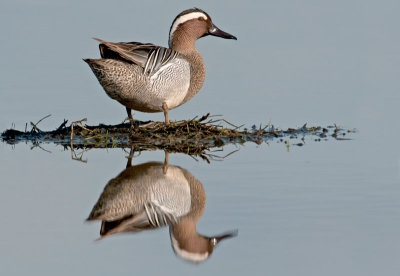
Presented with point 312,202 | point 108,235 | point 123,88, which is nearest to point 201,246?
point 108,235

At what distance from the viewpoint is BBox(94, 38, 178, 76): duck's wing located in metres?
9.20

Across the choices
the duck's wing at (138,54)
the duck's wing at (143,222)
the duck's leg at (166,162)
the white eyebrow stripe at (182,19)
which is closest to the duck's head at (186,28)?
the white eyebrow stripe at (182,19)

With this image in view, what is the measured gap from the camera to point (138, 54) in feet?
30.6

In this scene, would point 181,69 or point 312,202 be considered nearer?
point 312,202

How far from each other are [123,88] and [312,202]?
3.18 m

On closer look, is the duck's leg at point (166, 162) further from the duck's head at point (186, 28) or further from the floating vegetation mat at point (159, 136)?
the duck's head at point (186, 28)

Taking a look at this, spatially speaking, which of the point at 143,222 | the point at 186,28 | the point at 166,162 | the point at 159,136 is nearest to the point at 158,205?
the point at 143,222

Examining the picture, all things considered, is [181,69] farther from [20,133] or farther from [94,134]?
[20,133]

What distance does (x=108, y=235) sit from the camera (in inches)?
241

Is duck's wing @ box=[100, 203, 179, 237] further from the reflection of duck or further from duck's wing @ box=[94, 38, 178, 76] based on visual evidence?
duck's wing @ box=[94, 38, 178, 76]

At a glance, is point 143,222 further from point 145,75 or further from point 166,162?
point 145,75

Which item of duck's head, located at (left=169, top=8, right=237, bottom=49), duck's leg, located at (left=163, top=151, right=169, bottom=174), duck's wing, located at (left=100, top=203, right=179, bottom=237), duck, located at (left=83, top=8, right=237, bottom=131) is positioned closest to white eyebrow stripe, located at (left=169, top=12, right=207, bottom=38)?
duck's head, located at (left=169, top=8, right=237, bottom=49)

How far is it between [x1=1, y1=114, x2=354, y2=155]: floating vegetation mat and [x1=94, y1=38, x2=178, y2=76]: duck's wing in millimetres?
716

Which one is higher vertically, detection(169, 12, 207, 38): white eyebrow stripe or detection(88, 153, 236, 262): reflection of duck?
detection(169, 12, 207, 38): white eyebrow stripe
